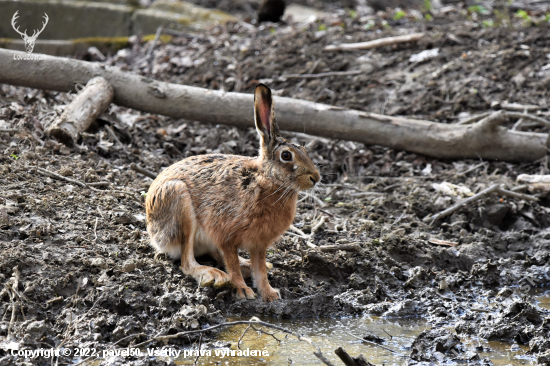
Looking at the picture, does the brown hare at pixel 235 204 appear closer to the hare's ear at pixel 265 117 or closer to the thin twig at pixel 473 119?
the hare's ear at pixel 265 117

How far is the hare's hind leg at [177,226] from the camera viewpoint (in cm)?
479

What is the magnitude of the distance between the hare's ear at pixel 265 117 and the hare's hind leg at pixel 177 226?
0.80 meters

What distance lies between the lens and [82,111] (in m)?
7.12

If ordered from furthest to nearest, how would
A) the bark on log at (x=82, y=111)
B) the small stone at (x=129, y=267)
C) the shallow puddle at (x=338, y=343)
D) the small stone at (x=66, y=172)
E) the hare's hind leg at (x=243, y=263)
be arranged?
the bark on log at (x=82, y=111)
the small stone at (x=66, y=172)
the hare's hind leg at (x=243, y=263)
the small stone at (x=129, y=267)
the shallow puddle at (x=338, y=343)

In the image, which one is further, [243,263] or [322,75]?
[322,75]

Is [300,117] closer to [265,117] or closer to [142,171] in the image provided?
[142,171]

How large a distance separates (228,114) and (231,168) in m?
2.90

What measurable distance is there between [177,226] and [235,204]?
0.52 metres

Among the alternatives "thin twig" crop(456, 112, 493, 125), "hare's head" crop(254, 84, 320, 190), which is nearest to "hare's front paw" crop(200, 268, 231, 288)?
"hare's head" crop(254, 84, 320, 190)

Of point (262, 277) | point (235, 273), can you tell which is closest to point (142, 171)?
point (235, 273)

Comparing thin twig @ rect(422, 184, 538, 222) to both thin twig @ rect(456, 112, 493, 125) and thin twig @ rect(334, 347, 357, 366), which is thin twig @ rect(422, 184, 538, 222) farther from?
thin twig @ rect(334, 347, 357, 366)

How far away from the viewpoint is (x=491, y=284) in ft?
17.8

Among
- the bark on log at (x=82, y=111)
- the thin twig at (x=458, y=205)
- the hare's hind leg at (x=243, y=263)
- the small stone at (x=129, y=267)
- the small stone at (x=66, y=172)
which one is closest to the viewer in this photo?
the small stone at (x=129, y=267)

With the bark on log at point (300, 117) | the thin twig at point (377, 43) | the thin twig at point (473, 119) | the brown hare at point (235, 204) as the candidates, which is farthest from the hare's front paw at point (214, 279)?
the thin twig at point (377, 43)
